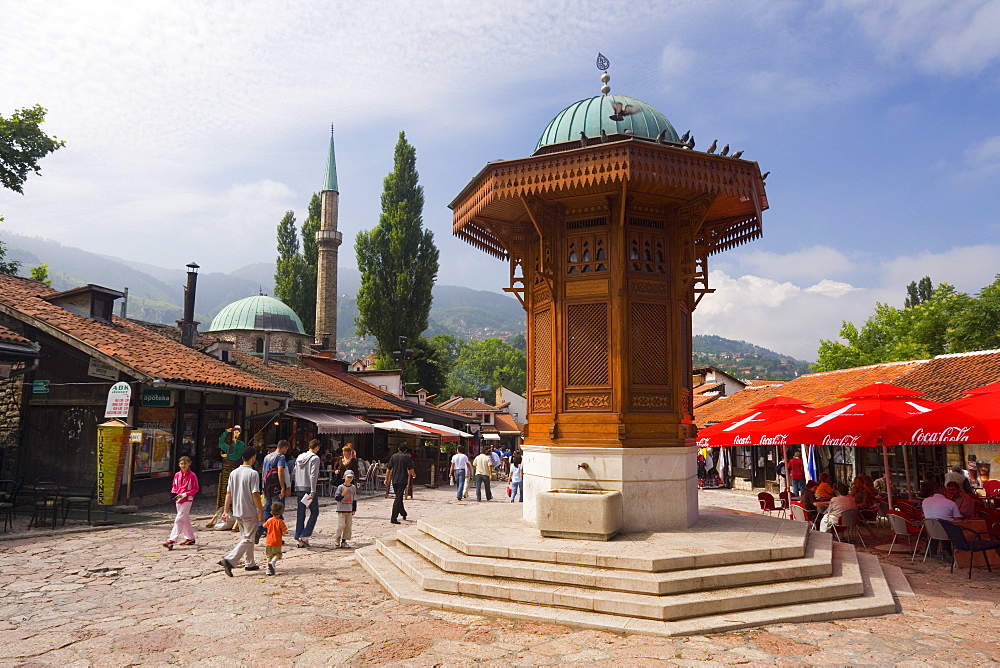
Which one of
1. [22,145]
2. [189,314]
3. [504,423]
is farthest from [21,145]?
[504,423]

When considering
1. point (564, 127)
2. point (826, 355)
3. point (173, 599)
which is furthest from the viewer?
point (826, 355)

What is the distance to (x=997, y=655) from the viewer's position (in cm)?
520

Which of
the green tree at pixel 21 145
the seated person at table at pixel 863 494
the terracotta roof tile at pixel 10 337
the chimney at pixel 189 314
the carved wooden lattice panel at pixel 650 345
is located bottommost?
the seated person at table at pixel 863 494

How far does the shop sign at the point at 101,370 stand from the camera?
45.9ft

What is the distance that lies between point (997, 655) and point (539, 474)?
518cm

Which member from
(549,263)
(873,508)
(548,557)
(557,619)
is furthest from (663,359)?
(873,508)

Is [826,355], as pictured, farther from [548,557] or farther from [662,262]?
[548,557]

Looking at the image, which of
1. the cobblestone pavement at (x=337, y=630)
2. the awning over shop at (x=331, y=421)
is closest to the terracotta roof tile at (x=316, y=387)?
the awning over shop at (x=331, y=421)

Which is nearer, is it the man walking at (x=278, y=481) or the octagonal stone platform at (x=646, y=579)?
the octagonal stone platform at (x=646, y=579)

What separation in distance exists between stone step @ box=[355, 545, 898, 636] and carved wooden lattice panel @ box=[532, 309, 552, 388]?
3543 millimetres

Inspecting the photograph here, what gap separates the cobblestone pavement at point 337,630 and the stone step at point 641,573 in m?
0.67

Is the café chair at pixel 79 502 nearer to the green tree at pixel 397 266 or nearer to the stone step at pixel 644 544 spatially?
the stone step at pixel 644 544

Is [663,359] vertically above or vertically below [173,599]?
above

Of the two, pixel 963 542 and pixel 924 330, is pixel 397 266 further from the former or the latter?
pixel 963 542
